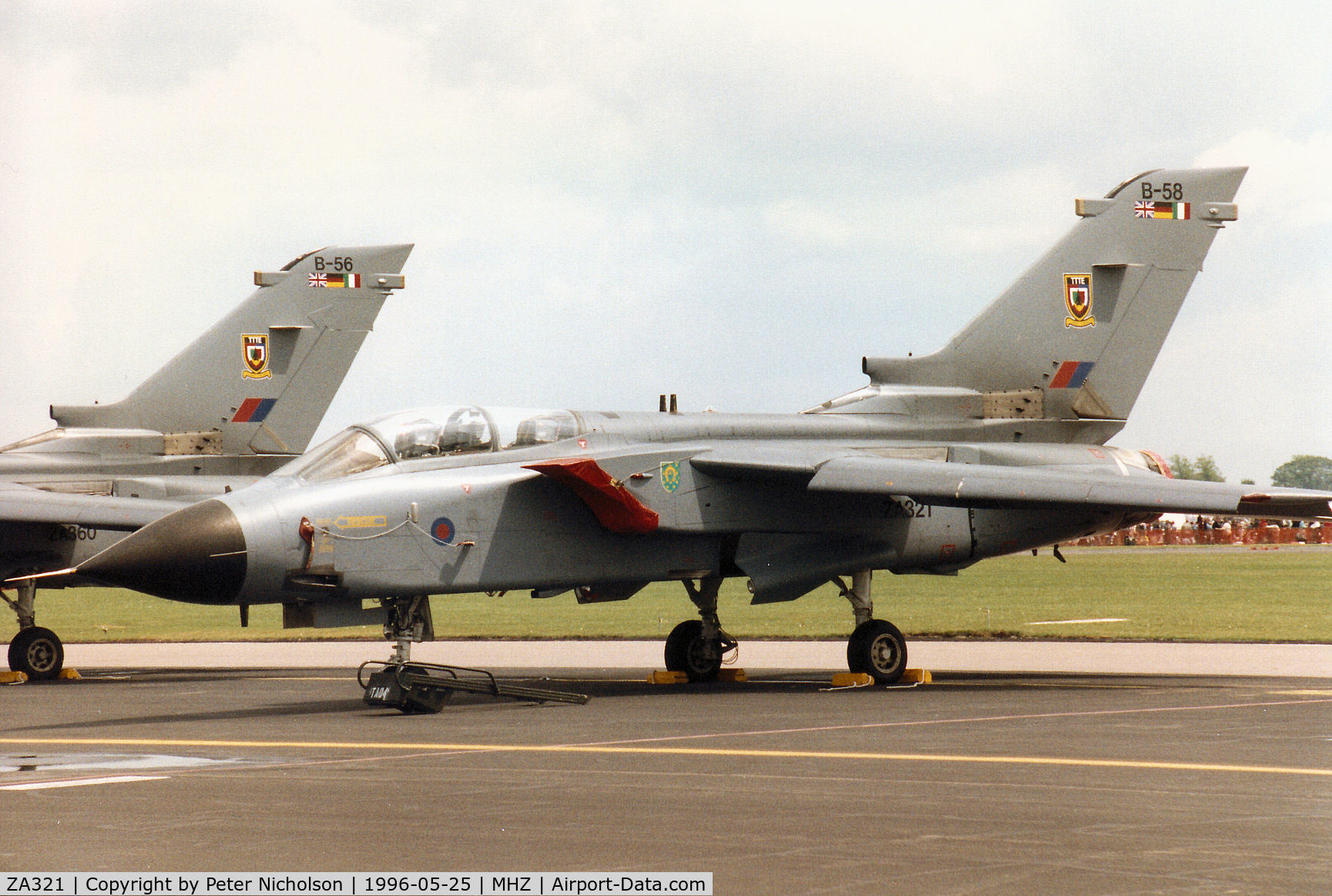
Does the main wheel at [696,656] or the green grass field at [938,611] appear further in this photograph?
the green grass field at [938,611]

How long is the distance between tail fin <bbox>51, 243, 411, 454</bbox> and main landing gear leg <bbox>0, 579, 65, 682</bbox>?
285cm

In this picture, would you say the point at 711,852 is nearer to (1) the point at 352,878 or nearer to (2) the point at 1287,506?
(1) the point at 352,878

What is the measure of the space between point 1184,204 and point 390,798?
47.5 ft

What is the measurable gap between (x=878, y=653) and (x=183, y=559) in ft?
24.4

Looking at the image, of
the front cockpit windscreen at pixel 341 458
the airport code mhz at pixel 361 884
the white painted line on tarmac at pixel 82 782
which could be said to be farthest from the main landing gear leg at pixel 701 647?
the airport code mhz at pixel 361 884

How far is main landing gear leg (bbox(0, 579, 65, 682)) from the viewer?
1983 centimetres

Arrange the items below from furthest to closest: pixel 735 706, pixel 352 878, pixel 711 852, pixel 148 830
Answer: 1. pixel 735 706
2. pixel 148 830
3. pixel 711 852
4. pixel 352 878

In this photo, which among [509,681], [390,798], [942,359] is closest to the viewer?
[390,798]

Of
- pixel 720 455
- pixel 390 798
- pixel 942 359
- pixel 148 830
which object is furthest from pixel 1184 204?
pixel 148 830

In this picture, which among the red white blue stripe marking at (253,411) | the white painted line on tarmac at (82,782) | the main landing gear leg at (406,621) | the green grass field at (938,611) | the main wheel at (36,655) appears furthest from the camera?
the green grass field at (938,611)

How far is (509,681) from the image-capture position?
57.0 feet

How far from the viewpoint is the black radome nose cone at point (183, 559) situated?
12.9 m

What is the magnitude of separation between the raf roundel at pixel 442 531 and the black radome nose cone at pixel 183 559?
1886 millimetres

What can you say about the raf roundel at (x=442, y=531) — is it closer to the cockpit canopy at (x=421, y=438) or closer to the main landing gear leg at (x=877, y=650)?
the cockpit canopy at (x=421, y=438)
